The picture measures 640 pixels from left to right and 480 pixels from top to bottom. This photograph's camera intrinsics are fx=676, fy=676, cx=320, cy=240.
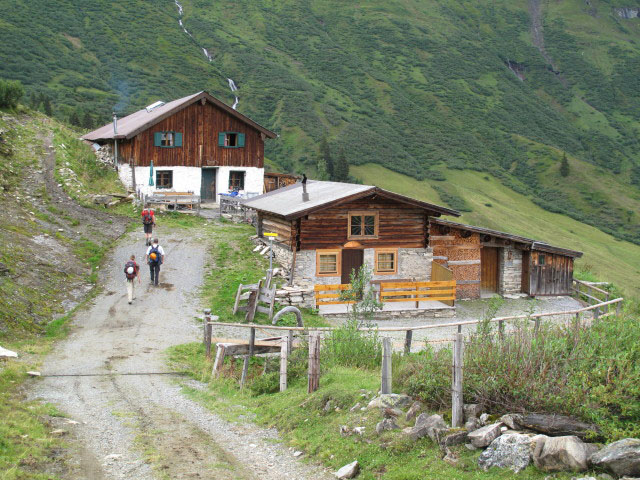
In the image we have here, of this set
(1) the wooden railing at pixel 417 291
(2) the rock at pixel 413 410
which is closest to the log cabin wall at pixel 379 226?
(1) the wooden railing at pixel 417 291

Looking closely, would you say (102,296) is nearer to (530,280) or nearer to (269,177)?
(530,280)

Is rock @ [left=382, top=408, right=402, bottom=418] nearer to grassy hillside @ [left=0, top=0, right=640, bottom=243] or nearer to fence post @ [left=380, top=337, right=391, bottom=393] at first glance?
fence post @ [left=380, top=337, right=391, bottom=393]

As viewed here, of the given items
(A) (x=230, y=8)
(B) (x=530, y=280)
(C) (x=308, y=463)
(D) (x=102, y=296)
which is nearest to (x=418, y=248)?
(B) (x=530, y=280)

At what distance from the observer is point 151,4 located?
488ft

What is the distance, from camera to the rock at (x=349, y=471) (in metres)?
9.60

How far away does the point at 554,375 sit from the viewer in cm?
970

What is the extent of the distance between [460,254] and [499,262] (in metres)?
2.38

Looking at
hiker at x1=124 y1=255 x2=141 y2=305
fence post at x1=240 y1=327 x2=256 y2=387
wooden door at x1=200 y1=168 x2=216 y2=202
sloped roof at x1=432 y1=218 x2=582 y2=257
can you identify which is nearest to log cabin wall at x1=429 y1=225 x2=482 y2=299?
sloped roof at x1=432 y1=218 x2=582 y2=257

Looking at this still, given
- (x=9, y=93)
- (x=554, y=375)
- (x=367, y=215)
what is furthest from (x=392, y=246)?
(x=9, y=93)

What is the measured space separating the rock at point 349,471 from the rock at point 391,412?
1133 mm

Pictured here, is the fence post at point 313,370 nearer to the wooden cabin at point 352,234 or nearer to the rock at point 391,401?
the rock at point 391,401

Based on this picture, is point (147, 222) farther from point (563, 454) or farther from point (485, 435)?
A: point (563, 454)

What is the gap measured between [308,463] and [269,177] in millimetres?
41279

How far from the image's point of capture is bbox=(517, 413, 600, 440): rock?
876 cm
